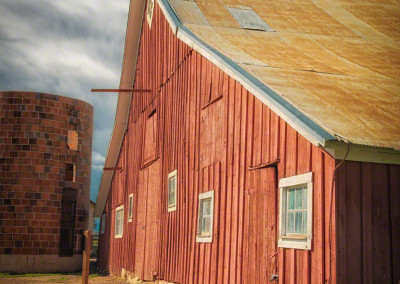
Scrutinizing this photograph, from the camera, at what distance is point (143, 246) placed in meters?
15.8

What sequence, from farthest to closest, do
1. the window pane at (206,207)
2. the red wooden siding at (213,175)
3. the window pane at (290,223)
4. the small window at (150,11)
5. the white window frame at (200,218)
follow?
the small window at (150,11) → the window pane at (206,207) → the white window frame at (200,218) → the window pane at (290,223) → the red wooden siding at (213,175)

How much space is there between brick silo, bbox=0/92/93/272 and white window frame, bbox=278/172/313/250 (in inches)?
759

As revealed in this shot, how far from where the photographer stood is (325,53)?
1029cm

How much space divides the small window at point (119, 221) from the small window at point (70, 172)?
5.46m

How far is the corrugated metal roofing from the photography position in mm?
6992

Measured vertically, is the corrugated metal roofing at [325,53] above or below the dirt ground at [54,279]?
above

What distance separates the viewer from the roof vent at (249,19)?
11859 mm

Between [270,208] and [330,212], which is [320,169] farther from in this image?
[270,208]

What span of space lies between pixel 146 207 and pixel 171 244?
3547 mm

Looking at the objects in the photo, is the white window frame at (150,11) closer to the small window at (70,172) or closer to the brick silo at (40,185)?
the brick silo at (40,185)

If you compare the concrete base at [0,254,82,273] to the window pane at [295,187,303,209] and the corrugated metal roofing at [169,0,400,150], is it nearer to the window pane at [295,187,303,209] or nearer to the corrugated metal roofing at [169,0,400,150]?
the corrugated metal roofing at [169,0,400,150]

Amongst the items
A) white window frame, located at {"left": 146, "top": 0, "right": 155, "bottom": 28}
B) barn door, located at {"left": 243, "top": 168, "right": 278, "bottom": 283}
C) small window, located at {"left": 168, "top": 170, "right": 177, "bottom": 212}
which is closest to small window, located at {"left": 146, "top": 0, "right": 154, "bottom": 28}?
white window frame, located at {"left": 146, "top": 0, "right": 155, "bottom": 28}

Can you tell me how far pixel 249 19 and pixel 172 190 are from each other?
4312 millimetres

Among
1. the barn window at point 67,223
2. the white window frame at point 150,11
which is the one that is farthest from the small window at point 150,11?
the barn window at point 67,223
